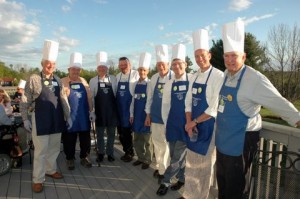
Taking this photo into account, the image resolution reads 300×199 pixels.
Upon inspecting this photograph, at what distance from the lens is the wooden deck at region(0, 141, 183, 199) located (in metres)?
3.86

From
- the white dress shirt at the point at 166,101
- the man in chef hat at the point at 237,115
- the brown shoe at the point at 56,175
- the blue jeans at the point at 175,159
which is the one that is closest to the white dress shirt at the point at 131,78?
the white dress shirt at the point at 166,101

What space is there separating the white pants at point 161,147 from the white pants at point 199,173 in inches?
33.8

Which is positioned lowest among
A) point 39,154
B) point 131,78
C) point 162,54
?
point 39,154

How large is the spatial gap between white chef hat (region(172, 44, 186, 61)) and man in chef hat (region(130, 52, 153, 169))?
3.51 ft

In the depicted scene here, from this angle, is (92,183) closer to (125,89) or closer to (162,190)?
(162,190)

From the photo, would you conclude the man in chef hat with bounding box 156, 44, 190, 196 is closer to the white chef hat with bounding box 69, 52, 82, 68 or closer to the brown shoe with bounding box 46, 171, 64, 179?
the brown shoe with bounding box 46, 171, 64, 179

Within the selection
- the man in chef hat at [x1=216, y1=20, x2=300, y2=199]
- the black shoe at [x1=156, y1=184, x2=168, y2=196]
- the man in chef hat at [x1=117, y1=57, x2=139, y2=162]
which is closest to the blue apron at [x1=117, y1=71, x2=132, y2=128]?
the man in chef hat at [x1=117, y1=57, x2=139, y2=162]

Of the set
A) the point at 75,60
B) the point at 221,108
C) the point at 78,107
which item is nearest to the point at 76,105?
the point at 78,107

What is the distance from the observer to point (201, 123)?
321 cm

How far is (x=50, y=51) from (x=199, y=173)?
2.56 m

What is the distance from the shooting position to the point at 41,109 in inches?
157

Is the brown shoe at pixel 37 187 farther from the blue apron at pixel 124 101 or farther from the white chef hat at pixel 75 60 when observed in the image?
the white chef hat at pixel 75 60

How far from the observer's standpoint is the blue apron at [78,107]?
4807 mm

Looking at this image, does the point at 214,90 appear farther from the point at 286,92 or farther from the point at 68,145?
the point at 286,92
